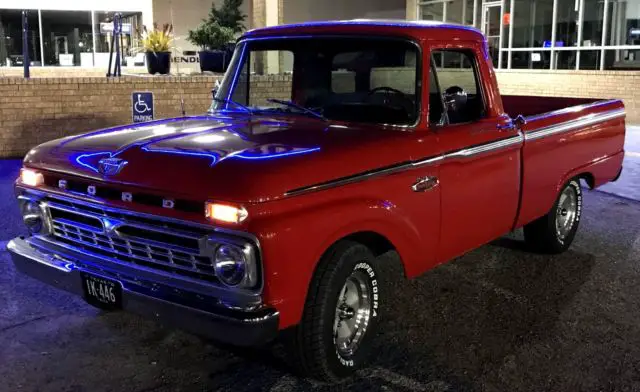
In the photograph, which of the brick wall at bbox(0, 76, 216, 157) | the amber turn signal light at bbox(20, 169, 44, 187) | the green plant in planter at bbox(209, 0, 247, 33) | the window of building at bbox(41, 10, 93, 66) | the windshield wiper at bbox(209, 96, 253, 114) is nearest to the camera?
the amber turn signal light at bbox(20, 169, 44, 187)

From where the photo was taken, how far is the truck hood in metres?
3.42

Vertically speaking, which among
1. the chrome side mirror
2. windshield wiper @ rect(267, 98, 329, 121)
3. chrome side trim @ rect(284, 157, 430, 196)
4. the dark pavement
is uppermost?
windshield wiper @ rect(267, 98, 329, 121)

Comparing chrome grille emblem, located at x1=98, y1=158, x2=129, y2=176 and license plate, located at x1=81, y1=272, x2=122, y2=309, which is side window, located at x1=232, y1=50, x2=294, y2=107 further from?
license plate, located at x1=81, y1=272, x2=122, y2=309

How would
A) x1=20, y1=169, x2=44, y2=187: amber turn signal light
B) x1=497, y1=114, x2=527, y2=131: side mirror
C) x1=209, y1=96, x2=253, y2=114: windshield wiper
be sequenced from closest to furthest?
x1=20, y1=169, x2=44, y2=187: amber turn signal light → x1=209, y1=96, x2=253, y2=114: windshield wiper → x1=497, y1=114, x2=527, y2=131: side mirror

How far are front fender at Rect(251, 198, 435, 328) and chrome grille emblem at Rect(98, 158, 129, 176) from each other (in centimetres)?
90

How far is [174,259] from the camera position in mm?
3625

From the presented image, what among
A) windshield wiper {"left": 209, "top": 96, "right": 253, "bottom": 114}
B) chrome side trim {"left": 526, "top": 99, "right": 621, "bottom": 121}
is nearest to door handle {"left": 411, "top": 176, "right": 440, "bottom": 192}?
windshield wiper {"left": 209, "top": 96, "right": 253, "bottom": 114}

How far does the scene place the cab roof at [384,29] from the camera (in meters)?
4.59

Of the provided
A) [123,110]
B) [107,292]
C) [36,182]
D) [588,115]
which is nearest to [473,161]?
[588,115]

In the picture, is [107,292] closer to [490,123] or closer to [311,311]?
[311,311]

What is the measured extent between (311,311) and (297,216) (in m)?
0.54

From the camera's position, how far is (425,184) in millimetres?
4332

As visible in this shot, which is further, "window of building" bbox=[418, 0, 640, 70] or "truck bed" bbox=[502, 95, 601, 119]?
"window of building" bbox=[418, 0, 640, 70]

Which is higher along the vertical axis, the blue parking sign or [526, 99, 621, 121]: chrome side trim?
[526, 99, 621, 121]: chrome side trim
